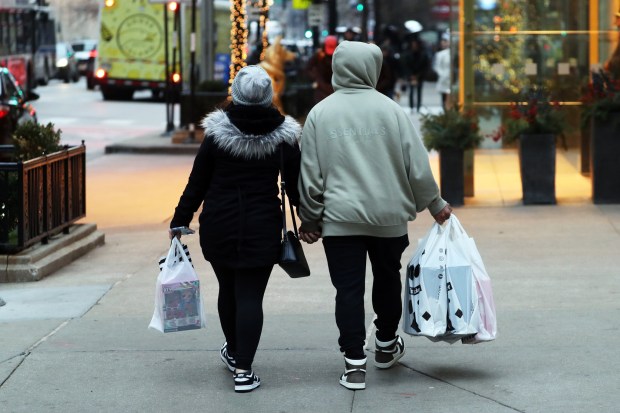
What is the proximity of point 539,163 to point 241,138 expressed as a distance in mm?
7284

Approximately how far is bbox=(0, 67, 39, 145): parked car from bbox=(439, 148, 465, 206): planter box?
22.2ft

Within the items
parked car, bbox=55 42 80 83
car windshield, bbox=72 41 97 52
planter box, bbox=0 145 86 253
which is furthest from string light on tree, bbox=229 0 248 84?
car windshield, bbox=72 41 97 52

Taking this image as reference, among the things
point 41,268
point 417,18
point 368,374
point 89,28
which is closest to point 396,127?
point 368,374

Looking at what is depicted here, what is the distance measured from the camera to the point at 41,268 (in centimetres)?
949

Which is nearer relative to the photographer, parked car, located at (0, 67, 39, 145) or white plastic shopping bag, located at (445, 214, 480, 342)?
white plastic shopping bag, located at (445, 214, 480, 342)

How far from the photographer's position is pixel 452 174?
42.2ft

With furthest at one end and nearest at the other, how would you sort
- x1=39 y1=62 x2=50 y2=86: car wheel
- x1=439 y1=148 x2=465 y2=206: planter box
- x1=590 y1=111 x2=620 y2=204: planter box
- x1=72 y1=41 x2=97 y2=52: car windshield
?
x1=72 y1=41 x2=97 y2=52: car windshield
x1=39 y1=62 x2=50 y2=86: car wheel
x1=439 y1=148 x2=465 y2=206: planter box
x1=590 y1=111 x2=620 y2=204: planter box

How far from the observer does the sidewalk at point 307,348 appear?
5945 mm

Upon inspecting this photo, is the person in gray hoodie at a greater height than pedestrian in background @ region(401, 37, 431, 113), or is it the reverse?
pedestrian in background @ region(401, 37, 431, 113)

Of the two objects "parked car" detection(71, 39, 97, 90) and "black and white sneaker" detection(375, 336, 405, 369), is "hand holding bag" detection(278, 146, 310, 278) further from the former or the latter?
"parked car" detection(71, 39, 97, 90)

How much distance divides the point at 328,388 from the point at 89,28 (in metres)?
94.3

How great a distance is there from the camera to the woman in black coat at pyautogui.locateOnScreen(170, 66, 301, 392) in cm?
596

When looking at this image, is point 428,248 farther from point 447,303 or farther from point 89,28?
point 89,28

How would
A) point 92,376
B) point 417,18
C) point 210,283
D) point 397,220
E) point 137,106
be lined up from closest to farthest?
point 397,220 → point 92,376 → point 210,283 → point 137,106 → point 417,18
